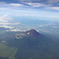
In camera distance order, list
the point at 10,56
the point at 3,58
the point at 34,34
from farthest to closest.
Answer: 1. the point at 34,34
2. the point at 10,56
3. the point at 3,58

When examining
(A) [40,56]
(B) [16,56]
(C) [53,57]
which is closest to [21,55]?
Result: (B) [16,56]

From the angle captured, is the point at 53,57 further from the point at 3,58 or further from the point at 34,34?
the point at 34,34

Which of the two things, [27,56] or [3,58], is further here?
[27,56]

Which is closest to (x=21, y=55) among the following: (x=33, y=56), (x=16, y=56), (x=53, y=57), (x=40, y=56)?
(x=16, y=56)

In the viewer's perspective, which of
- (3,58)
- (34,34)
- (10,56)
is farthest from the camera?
(34,34)

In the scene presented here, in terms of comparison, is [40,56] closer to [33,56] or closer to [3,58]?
[33,56]

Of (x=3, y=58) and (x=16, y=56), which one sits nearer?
(x=3, y=58)

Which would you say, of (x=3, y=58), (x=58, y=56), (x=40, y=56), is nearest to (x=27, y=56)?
(x=40, y=56)
